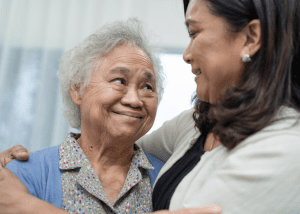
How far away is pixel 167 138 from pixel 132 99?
1.03 feet

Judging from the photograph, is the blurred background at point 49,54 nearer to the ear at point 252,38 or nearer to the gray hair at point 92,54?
the gray hair at point 92,54

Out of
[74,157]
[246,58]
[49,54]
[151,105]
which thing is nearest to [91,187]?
[74,157]

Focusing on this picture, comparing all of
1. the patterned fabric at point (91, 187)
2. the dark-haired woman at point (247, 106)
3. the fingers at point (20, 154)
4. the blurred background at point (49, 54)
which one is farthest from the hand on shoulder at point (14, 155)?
the blurred background at point (49, 54)

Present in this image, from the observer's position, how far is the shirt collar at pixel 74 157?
117 cm

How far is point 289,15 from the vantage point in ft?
2.74

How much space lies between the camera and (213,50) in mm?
955

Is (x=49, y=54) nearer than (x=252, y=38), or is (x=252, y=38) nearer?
(x=252, y=38)

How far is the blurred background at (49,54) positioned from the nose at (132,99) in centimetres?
138

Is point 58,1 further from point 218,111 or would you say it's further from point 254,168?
point 254,168

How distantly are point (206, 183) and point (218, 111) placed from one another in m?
0.23

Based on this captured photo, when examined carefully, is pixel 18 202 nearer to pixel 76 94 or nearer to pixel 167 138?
pixel 76 94

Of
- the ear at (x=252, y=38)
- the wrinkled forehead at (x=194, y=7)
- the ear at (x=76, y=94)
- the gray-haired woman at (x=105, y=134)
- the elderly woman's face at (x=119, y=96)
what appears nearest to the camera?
the ear at (x=252, y=38)

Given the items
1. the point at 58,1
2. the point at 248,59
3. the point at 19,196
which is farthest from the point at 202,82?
the point at 58,1

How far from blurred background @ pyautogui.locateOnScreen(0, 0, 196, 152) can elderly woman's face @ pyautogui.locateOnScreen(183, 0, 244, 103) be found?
61.5 inches
